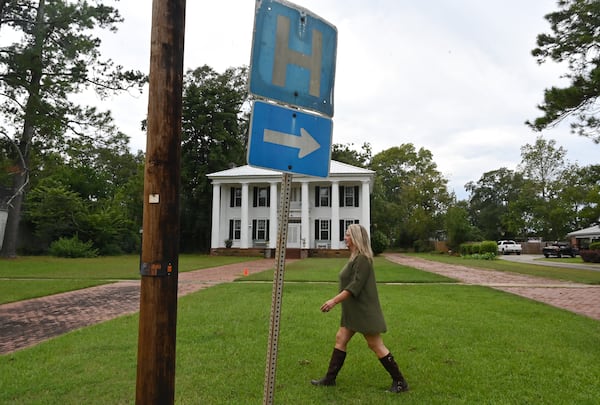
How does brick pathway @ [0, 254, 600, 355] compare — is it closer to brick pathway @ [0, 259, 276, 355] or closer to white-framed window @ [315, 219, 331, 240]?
brick pathway @ [0, 259, 276, 355]

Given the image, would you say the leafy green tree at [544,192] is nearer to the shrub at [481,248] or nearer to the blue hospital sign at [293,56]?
the shrub at [481,248]

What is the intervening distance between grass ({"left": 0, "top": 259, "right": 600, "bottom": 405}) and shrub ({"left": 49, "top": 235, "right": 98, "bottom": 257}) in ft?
75.9

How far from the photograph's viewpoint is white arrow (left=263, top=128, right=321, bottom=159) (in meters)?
2.63

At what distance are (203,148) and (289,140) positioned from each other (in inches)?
1577

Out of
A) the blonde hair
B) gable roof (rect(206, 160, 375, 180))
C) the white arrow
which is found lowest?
the blonde hair

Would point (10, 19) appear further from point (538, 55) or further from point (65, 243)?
point (538, 55)

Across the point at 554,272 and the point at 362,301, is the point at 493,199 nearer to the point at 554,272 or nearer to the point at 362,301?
the point at 554,272

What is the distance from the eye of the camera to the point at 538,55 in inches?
555

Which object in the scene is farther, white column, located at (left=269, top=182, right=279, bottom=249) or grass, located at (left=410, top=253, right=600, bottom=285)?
white column, located at (left=269, top=182, right=279, bottom=249)

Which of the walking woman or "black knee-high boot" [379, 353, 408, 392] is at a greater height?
the walking woman

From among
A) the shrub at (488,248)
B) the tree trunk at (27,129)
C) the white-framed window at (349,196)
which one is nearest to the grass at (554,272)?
the shrub at (488,248)

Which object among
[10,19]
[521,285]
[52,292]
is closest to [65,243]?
[10,19]

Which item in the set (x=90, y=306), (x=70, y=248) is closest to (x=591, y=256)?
(x=90, y=306)

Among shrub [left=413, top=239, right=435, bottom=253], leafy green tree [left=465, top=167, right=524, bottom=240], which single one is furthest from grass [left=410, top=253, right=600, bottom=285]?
leafy green tree [left=465, top=167, right=524, bottom=240]
